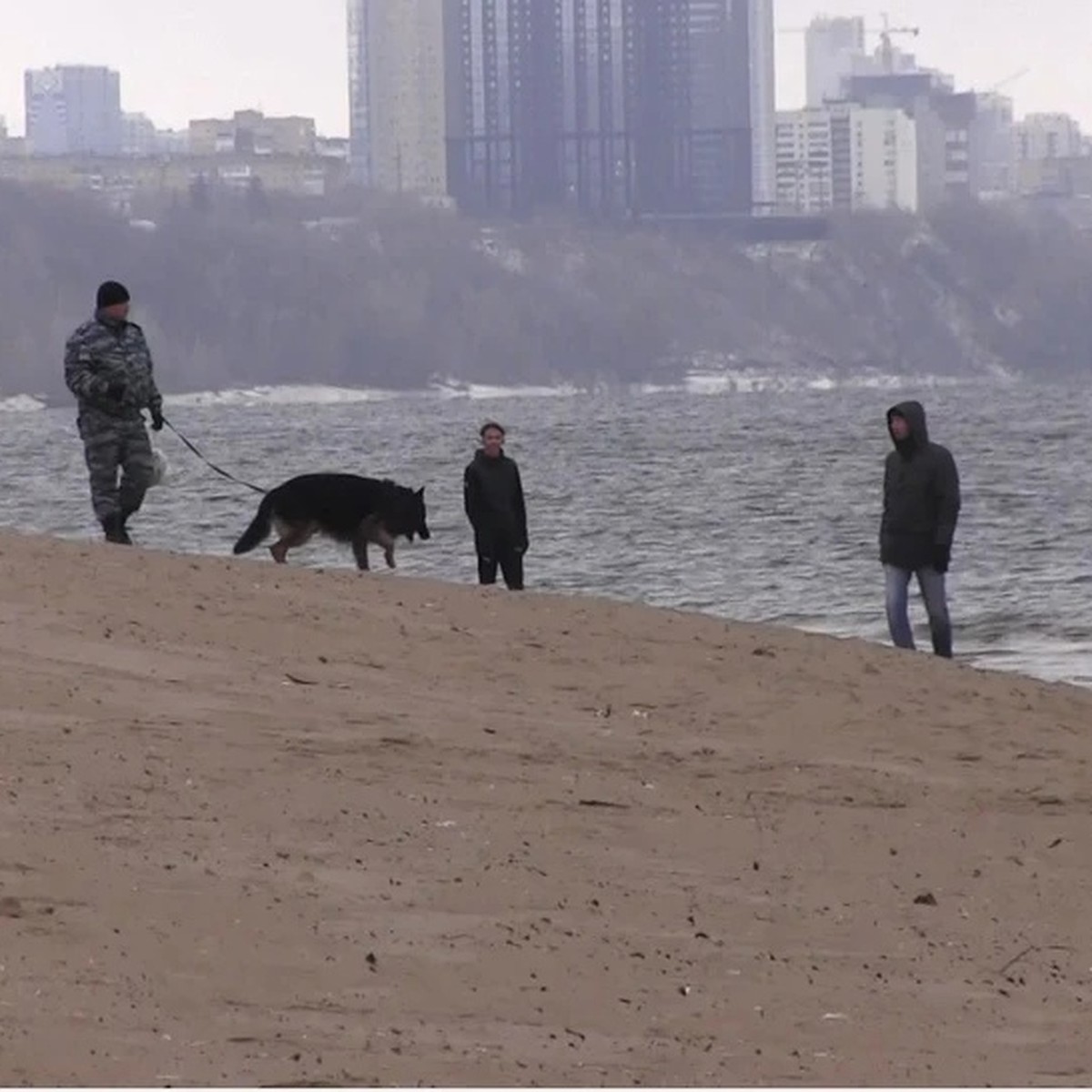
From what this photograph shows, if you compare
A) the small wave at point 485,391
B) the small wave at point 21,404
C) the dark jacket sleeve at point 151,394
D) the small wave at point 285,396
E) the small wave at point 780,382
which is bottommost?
the small wave at point 780,382

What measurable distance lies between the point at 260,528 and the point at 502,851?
25.5 ft

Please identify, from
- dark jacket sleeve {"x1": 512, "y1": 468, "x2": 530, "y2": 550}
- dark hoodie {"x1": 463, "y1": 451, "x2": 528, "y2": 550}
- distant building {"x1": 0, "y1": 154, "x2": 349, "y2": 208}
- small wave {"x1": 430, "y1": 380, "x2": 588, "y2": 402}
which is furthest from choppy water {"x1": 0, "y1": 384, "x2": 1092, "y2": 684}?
distant building {"x1": 0, "y1": 154, "x2": 349, "y2": 208}

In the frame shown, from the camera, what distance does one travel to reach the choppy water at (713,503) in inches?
1169

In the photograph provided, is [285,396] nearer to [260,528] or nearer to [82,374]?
[260,528]

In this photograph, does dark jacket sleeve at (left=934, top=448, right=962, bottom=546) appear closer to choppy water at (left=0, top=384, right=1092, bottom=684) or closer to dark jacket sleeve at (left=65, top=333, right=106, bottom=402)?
choppy water at (left=0, top=384, right=1092, bottom=684)

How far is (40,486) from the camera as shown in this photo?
58.3m

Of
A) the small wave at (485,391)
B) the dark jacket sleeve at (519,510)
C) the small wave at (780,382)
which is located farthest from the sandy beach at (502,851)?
the small wave at (780,382)

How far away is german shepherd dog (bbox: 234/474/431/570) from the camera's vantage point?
16516 mm

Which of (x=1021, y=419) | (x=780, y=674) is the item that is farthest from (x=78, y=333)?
(x=1021, y=419)

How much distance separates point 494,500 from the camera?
1565 centimetres

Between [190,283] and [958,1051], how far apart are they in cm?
15079

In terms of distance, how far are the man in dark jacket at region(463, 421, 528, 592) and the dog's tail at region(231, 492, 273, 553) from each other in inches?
45.1

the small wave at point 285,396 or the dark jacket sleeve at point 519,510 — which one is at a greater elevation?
the dark jacket sleeve at point 519,510

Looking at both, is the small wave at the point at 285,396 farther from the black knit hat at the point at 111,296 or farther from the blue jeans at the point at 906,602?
the black knit hat at the point at 111,296
